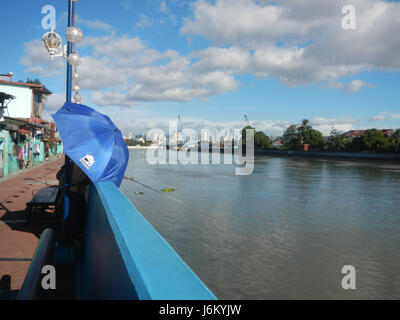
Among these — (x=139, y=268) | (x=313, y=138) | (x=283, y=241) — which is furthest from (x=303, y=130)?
(x=139, y=268)

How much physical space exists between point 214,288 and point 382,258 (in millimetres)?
4350

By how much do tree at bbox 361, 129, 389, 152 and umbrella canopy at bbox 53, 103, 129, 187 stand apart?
6393 cm

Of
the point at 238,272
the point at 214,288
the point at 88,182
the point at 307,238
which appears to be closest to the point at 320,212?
the point at 307,238

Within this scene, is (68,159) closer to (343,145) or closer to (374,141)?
(374,141)

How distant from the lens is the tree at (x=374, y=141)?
60.6 meters

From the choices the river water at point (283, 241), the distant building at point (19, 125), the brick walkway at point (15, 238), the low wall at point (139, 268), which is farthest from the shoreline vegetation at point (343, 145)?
the low wall at point (139, 268)

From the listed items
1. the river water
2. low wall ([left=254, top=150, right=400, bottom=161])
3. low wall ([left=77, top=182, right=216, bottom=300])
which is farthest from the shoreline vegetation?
low wall ([left=77, top=182, right=216, bottom=300])

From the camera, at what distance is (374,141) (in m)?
61.7

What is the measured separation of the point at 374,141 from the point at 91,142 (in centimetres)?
6609

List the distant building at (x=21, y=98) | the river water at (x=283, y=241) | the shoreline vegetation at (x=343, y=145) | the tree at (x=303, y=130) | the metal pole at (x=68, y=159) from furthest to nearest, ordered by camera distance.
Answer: the tree at (x=303, y=130) → the shoreline vegetation at (x=343, y=145) → the distant building at (x=21, y=98) → the river water at (x=283, y=241) → the metal pole at (x=68, y=159)

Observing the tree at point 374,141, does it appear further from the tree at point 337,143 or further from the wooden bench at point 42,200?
the wooden bench at point 42,200

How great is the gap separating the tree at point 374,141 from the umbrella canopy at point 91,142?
6393 cm

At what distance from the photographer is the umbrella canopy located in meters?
4.62
